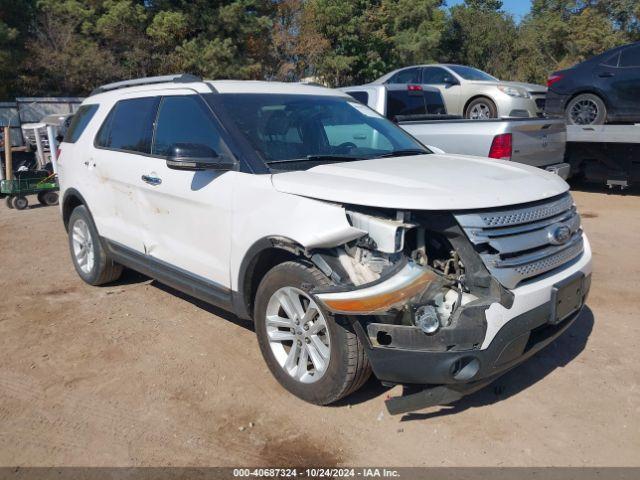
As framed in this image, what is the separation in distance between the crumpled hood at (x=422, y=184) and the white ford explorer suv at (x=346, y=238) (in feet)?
0.04

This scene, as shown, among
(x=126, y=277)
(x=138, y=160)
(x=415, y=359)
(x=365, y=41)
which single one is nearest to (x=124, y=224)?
(x=138, y=160)

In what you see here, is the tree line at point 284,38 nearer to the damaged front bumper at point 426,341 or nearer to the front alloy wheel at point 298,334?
the front alloy wheel at point 298,334

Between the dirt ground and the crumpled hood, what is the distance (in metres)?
1.26

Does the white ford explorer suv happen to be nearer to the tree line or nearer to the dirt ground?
the dirt ground

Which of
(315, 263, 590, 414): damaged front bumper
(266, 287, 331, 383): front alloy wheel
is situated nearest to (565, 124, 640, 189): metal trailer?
(315, 263, 590, 414): damaged front bumper

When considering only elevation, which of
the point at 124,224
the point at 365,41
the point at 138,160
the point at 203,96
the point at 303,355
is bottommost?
the point at 303,355

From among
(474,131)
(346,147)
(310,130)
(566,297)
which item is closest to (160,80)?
(310,130)

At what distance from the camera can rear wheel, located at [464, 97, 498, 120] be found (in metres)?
11.9

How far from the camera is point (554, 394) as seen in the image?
3539 mm

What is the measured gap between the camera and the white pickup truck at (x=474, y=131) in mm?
7219

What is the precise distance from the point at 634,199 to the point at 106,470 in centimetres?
944

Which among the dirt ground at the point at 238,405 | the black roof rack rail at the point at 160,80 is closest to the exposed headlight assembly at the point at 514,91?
the dirt ground at the point at 238,405

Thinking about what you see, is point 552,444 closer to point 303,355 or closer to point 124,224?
point 303,355

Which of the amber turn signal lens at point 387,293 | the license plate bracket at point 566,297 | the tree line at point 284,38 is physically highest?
the tree line at point 284,38
